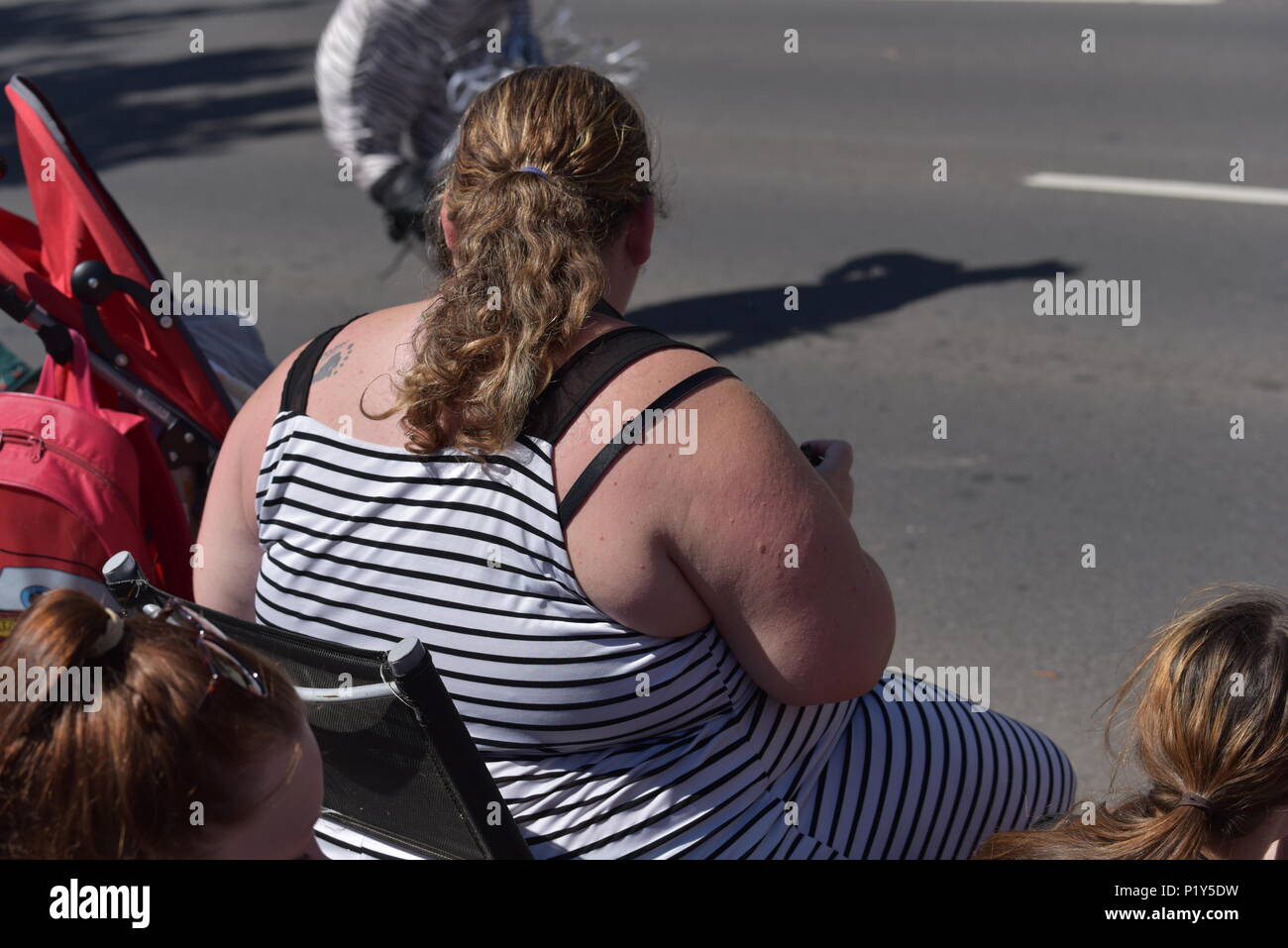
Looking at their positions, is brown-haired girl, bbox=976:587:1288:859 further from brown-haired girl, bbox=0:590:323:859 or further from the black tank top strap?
brown-haired girl, bbox=0:590:323:859

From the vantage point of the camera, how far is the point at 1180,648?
1.63m

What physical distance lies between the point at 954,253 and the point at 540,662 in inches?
201

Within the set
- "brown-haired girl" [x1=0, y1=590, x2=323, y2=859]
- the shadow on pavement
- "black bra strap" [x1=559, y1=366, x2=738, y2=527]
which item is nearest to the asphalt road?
the shadow on pavement

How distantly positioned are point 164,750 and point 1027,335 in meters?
4.76

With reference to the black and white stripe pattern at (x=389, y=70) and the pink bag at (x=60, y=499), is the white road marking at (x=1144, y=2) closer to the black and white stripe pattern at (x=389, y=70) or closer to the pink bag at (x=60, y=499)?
the black and white stripe pattern at (x=389, y=70)

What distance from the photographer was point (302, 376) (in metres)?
1.97

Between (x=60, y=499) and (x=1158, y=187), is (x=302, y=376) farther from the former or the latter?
(x=1158, y=187)

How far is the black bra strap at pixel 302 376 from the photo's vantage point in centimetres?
194

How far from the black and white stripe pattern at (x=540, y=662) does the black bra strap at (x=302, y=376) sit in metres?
0.03

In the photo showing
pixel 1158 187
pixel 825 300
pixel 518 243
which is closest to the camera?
pixel 518 243

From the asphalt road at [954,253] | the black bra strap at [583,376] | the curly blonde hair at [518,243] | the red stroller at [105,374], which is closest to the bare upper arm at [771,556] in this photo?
the black bra strap at [583,376]

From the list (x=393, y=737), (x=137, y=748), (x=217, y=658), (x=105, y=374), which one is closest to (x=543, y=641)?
(x=393, y=737)
